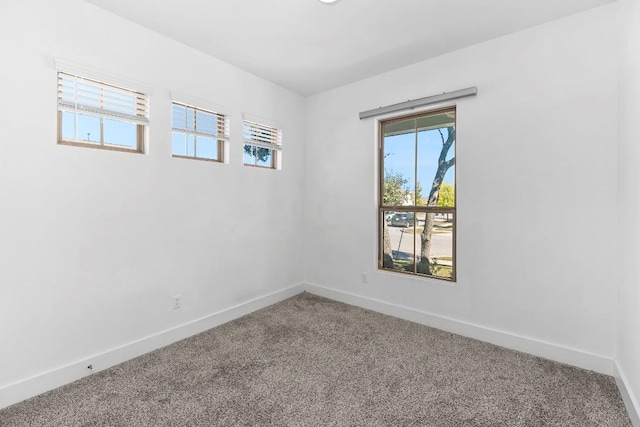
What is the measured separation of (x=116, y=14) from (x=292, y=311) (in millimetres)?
3118

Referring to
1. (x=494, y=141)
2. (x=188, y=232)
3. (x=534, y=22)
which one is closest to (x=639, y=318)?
(x=494, y=141)

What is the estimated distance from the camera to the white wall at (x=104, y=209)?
1.93 m

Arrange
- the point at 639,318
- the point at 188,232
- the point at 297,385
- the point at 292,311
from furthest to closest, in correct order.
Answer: the point at 292,311
the point at 188,232
the point at 297,385
the point at 639,318

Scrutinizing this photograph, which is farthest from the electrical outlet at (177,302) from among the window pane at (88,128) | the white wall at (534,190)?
the white wall at (534,190)

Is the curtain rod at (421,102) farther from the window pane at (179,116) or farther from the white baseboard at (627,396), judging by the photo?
the white baseboard at (627,396)

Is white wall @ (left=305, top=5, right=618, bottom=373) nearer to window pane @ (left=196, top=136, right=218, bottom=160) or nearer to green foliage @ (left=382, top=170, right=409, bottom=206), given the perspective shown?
green foliage @ (left=382, top=170, right=409, bottom=206)

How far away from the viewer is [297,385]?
211 centimetres

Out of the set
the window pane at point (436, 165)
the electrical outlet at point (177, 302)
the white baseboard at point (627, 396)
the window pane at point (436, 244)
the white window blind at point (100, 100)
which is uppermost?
the white window blind at point (100, 100)

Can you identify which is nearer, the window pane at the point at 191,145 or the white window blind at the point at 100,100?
the white window blind at the point at 100,100

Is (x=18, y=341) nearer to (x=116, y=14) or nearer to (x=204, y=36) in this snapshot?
(x=116, y=14)

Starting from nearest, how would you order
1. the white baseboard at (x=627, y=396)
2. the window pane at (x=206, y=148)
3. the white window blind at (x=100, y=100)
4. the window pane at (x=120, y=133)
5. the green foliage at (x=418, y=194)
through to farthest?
the white baseboard at (x=627, y=396) < the white window blind at (x=100, y=100) < the window pane at (x=120, y=133) < the window pane at (x=206, y=148) < the green foliage at (x=418, y=194)

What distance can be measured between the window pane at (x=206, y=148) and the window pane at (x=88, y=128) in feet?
2.68

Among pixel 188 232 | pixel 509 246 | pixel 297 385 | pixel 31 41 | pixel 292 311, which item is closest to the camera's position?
pixel 31 41

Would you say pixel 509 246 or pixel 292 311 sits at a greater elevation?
pixel 509 246
